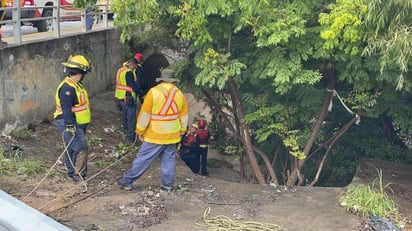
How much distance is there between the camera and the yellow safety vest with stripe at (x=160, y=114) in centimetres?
622

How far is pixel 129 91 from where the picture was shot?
977 cm

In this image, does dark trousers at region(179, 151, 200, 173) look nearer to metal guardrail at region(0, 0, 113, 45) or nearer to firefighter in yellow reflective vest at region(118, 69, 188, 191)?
metal guardrail at region(0, 0, 113, 45)

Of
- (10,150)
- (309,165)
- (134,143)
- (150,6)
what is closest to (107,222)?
(150,6)

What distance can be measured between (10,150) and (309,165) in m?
5.55

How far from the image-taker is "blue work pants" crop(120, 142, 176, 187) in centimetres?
636

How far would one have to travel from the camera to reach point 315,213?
6.36 meters

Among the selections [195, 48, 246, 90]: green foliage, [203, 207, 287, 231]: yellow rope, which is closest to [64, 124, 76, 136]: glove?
[195, 48, 246, 90]: green foliage

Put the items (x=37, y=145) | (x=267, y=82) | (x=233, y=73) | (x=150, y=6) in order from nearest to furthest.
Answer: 1. (x=150, y=6)
2. (x=233, y=73)
3. (x=267, y=82)
4. (x=37, y=145)

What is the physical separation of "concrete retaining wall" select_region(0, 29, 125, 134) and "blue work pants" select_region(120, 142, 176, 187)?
308cm

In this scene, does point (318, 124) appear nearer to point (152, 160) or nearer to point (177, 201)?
point (177, 201)

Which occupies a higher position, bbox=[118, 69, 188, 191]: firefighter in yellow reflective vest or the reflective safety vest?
bbox=[118, 69, 188, 191]: firefighter in yellow reflective vest

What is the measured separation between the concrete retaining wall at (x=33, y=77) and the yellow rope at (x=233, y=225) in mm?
4357

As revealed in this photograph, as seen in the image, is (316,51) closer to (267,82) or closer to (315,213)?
(267,82)

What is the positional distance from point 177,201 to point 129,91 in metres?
3.84
